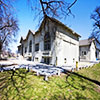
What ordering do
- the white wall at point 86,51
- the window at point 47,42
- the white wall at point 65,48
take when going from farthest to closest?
1. the white wall at point 86,51
2. the window at point 47,42
3. the white wall at point 65,48

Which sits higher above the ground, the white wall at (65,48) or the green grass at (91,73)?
the white wall at (65,48)

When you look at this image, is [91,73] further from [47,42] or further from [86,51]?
[86,51]

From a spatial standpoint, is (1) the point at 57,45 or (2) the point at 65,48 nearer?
(1) the point at 57,45

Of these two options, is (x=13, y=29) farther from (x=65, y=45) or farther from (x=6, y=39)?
(x=65, y=45)

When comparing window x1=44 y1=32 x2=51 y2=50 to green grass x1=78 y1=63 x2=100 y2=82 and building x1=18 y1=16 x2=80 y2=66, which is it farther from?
green grass x1=78 y1=63 x2=100 y2=82

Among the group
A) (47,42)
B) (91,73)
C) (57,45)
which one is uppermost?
(47,42)

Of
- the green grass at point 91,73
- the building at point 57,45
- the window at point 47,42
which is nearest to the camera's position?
the green grass at point 91,73

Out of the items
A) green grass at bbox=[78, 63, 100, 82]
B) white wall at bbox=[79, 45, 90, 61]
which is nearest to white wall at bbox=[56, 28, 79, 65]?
green grass at bbox=[78, 63, 100, 82]

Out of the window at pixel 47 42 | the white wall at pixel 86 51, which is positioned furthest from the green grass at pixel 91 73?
the white wall at pixel 86 51

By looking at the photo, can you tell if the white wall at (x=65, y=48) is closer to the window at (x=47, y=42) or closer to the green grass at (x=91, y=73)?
the window at (x=47, y=42)

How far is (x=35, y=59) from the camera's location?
15.9m

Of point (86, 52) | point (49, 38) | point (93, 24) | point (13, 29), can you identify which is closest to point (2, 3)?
point (49, 38)

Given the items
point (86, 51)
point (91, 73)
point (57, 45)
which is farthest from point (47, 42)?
point (86, 51)

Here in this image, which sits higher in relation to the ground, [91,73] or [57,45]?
[57,45]
